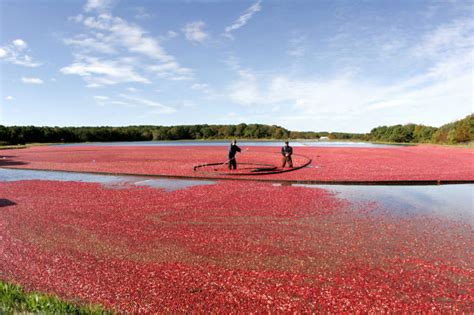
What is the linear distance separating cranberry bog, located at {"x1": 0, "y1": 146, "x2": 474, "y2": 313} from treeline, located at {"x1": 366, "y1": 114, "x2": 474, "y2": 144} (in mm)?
Result: 89416

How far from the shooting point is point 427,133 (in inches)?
4545

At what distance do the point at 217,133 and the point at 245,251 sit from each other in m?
168

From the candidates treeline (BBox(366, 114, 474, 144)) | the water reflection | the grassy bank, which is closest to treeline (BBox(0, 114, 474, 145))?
treeline (BBox(366, 114, 474, 144))

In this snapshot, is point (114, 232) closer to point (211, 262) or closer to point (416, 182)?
point (211, 262)

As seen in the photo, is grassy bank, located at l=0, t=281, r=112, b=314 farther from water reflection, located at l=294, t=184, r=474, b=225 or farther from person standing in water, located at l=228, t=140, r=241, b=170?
person standing in water, located at l=228, t=140, r=241, b=170

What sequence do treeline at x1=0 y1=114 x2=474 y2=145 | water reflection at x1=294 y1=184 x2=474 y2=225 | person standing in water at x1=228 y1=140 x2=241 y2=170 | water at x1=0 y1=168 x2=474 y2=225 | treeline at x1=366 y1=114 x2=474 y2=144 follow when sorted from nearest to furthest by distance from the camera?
1. water reflection at x1=294 y1=184 x2=474 y2=225
2. water at x1=0 y1=168 x2=474 y2=225
3. person standing in water at x1=228 y1=140 x2=241 y2=170
4. treeline at x1=366 y1=114 x2=474 y2=144
5. treeline at x1=0 y1=114 x2=474 y2=145

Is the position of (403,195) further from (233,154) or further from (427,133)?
(427,133)

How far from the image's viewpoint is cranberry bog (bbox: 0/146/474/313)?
5.15 m

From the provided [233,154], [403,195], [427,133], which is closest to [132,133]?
[427,133]

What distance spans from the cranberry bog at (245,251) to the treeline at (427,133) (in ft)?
293

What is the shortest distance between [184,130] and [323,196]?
162334 mm

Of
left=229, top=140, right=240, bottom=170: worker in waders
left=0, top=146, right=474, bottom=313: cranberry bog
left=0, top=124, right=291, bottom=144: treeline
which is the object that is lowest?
left=0, top=146, right=474, bottom=313: cranberry bog

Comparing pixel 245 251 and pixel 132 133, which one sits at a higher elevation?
pixel 132 133

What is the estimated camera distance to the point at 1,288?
4820mm
